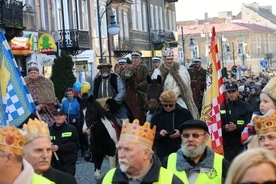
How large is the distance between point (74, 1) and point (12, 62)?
31817 millimetres

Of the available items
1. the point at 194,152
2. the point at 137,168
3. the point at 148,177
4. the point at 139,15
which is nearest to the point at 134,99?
the point at 194,152

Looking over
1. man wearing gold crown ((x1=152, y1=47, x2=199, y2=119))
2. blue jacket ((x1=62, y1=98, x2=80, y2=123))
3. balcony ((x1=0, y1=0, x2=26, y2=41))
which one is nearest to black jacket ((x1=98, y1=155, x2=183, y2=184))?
man wearing gold crown ((x1=152, y1=47, x2=199, y2=119))

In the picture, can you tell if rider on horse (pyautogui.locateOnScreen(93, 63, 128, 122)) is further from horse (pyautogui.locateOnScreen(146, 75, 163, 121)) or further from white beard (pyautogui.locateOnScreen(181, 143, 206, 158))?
white beard (pyautogui.locateOnScreen(181, 143, 206, 158))

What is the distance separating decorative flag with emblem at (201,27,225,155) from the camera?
35.9ft

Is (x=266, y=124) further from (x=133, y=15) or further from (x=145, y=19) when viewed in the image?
(x=145, y=19)

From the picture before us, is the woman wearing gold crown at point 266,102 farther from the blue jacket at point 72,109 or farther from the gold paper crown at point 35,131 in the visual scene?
the blue jacket at point 72,109

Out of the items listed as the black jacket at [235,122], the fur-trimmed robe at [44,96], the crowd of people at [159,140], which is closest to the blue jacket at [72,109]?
the crowd of people at [159,140]

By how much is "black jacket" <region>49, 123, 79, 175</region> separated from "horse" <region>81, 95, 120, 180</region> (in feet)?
3.12

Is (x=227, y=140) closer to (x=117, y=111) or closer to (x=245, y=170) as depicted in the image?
(x=117, y=111)

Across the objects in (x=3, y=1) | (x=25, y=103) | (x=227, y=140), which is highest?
(x=3, y=1)

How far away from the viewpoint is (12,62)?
977cm

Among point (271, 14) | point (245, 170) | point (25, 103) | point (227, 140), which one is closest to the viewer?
point (245, 170)

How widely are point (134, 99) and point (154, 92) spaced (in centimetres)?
103

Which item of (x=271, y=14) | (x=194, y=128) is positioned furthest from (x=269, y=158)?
(x=271, y=14)
